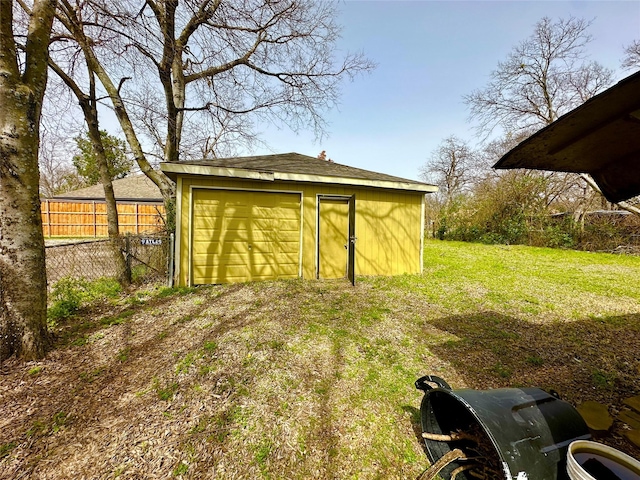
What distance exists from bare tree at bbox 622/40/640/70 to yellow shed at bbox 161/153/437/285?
12.7 m

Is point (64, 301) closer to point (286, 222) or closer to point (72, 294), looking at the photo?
point (72, 294)

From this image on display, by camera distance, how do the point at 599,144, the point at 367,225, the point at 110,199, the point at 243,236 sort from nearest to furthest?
the point at 599,144 → the point at 243,236 → the point at 110,199 → the point at 367,225

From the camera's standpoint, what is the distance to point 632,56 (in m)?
11.7

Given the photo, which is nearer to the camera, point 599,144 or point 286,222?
point 599,144

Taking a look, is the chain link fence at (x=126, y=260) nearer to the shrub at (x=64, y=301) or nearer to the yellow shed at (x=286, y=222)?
the yellow shed at (x=286, y=222)

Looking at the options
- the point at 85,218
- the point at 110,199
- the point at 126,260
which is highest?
the point at 110,199

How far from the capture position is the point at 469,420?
6.49 feet

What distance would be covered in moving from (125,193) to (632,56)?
95.5 feet

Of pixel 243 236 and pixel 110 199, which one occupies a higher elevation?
pixel 110 199

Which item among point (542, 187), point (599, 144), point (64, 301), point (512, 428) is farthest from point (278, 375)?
point (542, 187)

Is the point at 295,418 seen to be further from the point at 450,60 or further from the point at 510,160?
the point at 450,60

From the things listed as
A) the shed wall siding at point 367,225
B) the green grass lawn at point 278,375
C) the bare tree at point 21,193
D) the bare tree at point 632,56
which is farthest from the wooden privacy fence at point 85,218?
the bare tree at point 632,56

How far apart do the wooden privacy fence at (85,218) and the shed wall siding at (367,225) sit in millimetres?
12814

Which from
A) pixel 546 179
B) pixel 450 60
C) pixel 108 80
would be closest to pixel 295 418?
pixel 108 80
